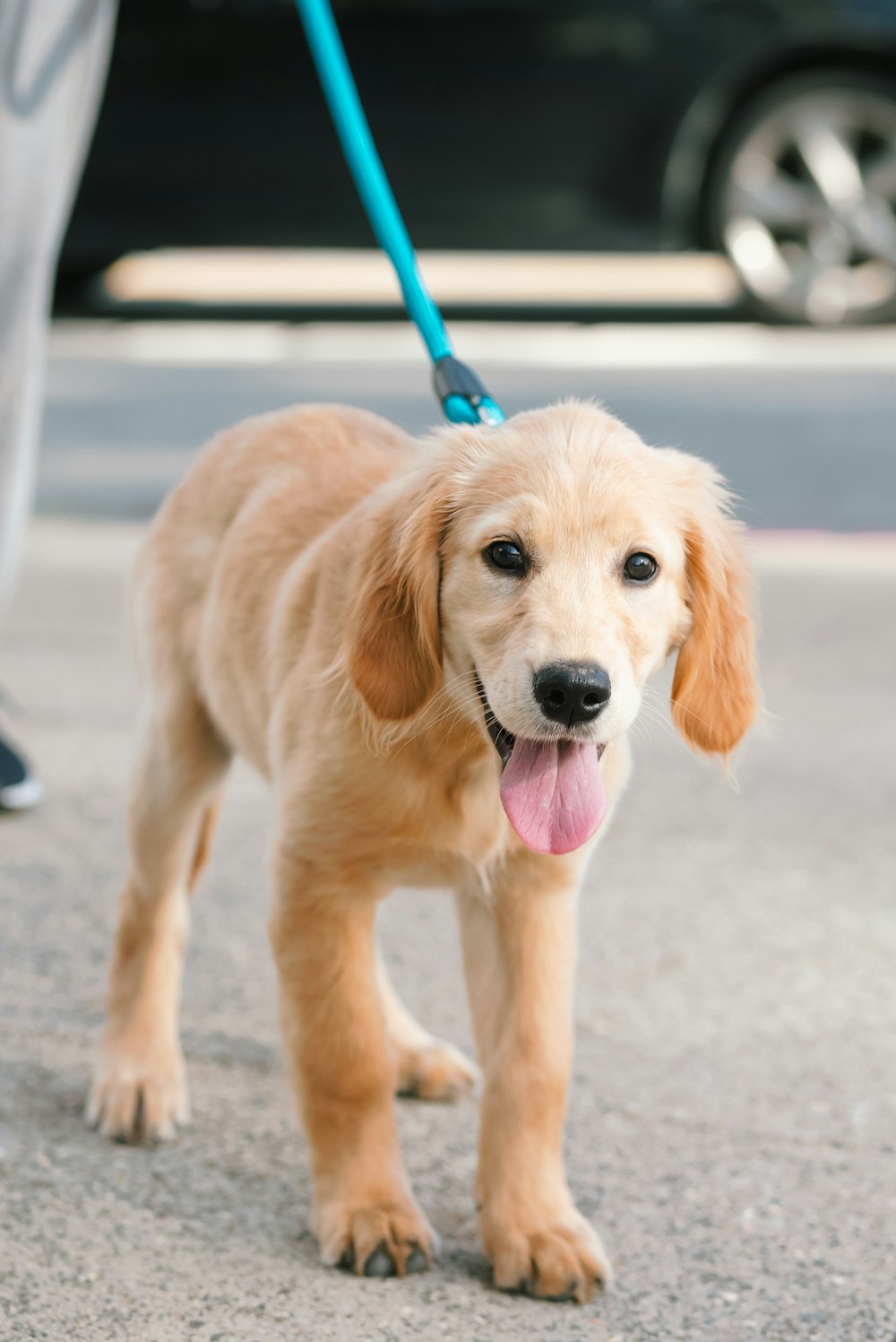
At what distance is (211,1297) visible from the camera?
95.3 inches

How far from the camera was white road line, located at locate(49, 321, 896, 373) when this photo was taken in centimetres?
877

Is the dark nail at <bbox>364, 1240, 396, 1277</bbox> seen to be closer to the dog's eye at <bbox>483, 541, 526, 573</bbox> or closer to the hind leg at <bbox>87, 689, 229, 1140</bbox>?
the hind leg at <bbox>87, 689, 229, 1140</bbox>

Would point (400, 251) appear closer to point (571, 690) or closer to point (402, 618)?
point (402, 618)

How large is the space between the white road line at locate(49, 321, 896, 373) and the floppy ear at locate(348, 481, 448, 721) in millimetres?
6198

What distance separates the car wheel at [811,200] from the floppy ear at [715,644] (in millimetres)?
6772

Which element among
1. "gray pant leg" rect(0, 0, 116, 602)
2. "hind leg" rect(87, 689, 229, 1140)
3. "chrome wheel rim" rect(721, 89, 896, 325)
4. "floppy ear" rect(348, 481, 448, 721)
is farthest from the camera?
"chrome wheel rim" rect(721, 89, 896, 325)

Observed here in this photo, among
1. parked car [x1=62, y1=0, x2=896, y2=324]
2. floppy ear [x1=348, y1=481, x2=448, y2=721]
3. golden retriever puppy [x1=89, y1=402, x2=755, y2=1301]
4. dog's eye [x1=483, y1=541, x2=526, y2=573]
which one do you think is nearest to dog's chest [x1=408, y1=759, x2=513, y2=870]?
golden retriever puppy [x1=89, y1=402, x2=755, y2=1301]

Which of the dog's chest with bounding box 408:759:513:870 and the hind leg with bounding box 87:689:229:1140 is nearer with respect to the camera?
the dog's chest with bounding box 408:759:513:870

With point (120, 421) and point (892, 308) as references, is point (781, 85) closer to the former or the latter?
point (892, 308)

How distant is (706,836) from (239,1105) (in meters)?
1.53

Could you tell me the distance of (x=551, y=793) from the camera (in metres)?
2.34

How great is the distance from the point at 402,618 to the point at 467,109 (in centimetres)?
699

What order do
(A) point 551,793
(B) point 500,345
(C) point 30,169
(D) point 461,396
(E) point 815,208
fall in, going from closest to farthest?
(A) point 551,793, (D) point 461,396, (C) point 30,169, (E) point 815,208, (B) point 500,345

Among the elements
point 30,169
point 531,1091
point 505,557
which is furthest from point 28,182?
point 531,1091
